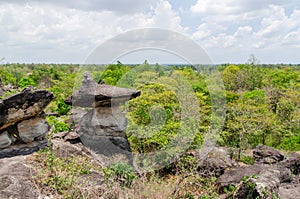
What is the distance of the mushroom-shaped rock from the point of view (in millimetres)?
6875

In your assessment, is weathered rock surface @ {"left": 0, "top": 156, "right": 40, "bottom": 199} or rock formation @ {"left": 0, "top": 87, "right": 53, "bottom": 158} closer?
weathered rock surface @ {"left": 0, "top": 156, "right": 40, "bottom": 199}

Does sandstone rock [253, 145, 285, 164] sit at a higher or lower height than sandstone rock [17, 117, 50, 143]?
lower

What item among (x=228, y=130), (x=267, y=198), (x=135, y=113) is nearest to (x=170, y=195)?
(x=267, y=198)

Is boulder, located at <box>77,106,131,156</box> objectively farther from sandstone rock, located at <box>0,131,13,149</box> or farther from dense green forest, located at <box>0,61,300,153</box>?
sandstone rock, located at <box>0,131,13,149</box>

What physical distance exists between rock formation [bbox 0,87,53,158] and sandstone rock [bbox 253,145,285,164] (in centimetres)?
654

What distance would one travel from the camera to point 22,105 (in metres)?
5.48

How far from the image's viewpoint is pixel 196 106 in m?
10.4

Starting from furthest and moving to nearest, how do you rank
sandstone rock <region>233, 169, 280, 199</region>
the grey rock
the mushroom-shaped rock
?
the grey rock < the mushroom-shaped rock < sandstone rock <region>233, 169, 280, 199</region>

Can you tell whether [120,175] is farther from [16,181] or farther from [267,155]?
[267,155]

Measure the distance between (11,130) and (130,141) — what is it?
3141mm

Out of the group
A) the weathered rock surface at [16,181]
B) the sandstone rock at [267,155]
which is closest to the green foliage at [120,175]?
the weathered rock surface at [16,181]

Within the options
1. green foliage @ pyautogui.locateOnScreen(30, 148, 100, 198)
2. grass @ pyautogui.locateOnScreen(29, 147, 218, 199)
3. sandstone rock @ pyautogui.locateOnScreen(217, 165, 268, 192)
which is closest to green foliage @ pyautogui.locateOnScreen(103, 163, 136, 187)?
grass @ pyautogui.locateOnScreen(29, 147, 218, 199)

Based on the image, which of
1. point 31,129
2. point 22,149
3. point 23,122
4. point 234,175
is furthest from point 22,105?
point 234,175

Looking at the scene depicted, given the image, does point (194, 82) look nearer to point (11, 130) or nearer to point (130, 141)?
point (130, 141)
